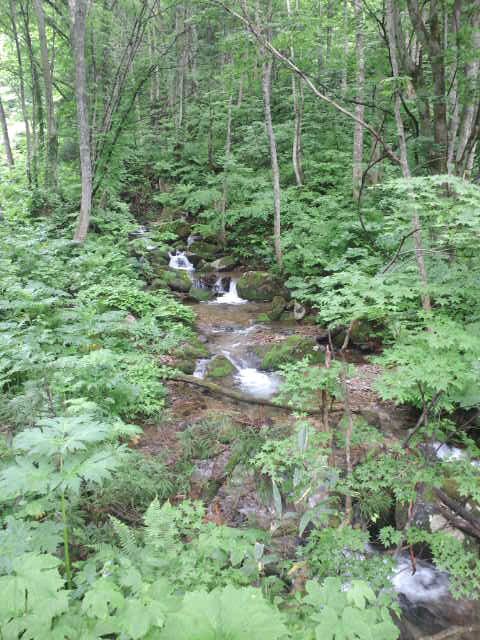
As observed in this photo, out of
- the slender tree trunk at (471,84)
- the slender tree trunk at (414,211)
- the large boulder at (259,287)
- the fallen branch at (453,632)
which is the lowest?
the fallen branch at (453,632)

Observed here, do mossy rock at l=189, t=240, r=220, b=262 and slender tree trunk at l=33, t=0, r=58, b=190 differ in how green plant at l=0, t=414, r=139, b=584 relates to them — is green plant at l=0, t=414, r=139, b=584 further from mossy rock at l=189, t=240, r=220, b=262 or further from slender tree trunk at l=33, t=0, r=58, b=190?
slender tree trunk at l=33, t=0, r=58, b=190

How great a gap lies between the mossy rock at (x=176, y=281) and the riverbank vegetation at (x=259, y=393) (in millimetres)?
71

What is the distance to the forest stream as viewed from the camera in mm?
3898

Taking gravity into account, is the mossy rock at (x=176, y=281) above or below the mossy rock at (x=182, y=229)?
below

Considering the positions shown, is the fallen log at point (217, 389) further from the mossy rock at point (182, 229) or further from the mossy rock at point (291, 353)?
the mossy rock at point (182, 229)

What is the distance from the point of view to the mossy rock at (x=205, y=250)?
14.7m

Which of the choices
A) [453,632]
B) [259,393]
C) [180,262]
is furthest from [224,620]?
[180,262]

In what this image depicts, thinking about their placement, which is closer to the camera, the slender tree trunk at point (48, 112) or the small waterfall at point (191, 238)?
the slender tree trunk at point (48, 112)

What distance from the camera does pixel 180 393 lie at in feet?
21.4

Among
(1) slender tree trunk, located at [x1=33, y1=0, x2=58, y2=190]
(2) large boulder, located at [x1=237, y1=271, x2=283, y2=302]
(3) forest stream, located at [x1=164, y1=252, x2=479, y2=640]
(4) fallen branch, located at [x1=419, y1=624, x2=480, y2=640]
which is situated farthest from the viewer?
(1) slender tree trunk, located at [x1=33, y1=0, x2=58, y2=190]

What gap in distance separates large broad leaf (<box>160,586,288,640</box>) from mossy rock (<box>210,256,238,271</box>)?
12949mm

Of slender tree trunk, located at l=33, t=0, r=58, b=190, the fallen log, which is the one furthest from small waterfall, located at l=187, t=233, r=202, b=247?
the fallen log

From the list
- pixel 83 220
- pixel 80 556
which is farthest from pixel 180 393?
pixel 83 220

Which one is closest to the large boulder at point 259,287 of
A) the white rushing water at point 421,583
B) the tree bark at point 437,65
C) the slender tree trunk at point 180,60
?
the tree bark at point 437,65
